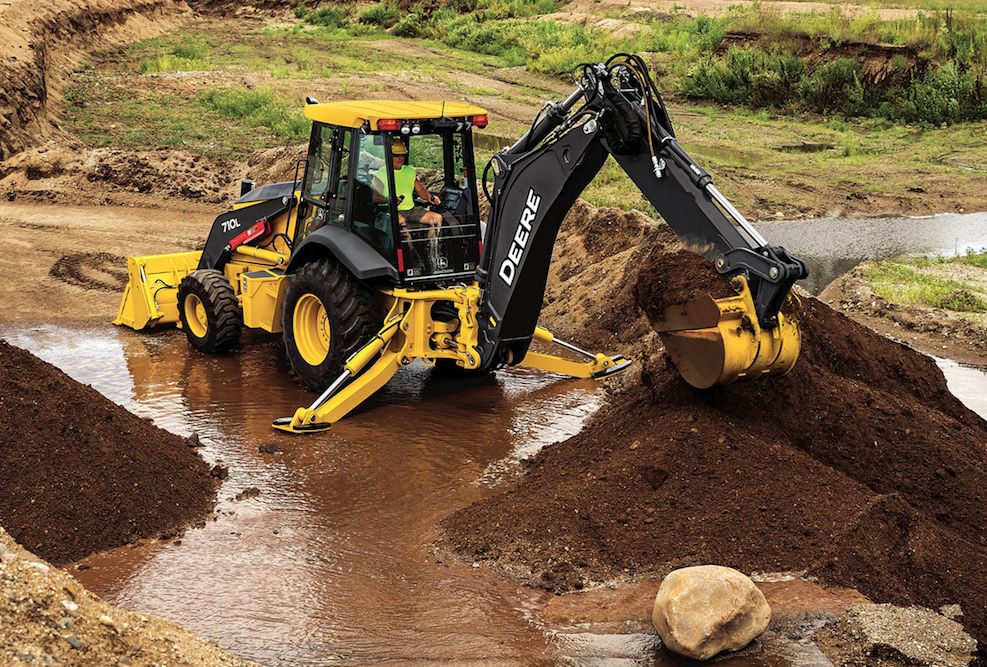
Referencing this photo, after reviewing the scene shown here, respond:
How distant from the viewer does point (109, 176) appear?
771 inches

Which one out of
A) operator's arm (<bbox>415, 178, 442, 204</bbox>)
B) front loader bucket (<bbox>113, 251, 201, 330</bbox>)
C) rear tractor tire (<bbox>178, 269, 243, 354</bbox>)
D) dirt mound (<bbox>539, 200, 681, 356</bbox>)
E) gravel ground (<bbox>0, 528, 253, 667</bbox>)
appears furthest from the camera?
front loader bucket (<bbox>113, 251, 201, 330</bbox>)

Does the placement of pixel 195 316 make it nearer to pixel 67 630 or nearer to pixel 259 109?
pixel 67 630

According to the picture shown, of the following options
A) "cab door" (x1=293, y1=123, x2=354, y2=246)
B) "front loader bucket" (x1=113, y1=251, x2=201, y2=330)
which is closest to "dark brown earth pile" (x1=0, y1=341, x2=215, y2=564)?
"cab door" (x1=293, y1=123, x2=354, y2=246)

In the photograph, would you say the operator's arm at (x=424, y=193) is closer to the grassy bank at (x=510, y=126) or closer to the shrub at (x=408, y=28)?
the grassy bank at (x=510, y=126)

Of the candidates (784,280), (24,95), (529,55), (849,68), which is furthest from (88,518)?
(529,55)

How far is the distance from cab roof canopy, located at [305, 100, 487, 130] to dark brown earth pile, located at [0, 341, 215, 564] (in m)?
3.29

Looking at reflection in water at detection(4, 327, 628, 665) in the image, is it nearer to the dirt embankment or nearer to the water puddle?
the water puddle

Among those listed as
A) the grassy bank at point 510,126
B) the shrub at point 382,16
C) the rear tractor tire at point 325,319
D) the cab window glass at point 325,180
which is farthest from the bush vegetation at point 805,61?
the rear tractor tire at point 325,319

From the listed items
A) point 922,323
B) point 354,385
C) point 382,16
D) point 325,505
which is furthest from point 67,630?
point 382,16

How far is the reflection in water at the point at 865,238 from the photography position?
17.2 metres

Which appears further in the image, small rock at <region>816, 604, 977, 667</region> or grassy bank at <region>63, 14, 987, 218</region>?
grassy bank at <region>63, 14, 987, 218</region>

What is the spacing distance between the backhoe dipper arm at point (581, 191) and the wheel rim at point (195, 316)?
11.8 feet

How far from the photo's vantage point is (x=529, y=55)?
33219mm

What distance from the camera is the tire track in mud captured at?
49.0 ft
